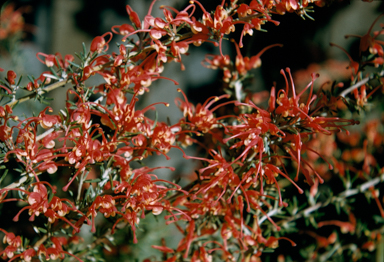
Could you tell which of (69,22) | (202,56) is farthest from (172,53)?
(69,22)

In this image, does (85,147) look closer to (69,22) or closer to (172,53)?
(172,53)

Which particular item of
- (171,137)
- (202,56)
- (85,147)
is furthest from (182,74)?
(85,147)

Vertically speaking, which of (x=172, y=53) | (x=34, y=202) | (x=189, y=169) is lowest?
(x=189, y=169)

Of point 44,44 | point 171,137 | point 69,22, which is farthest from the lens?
point 44,44

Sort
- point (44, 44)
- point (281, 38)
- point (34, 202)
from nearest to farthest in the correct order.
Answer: point (34, 202) < point (281, 38) < point (44, 44)

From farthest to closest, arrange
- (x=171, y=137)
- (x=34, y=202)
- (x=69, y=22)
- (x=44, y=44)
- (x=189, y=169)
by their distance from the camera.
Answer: (x=44, y=44) < (x=69, y=22) < (x=189, y=169) < (x=171, y=137) < (x=34, y=202)

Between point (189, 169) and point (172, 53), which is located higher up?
point (172, 53)

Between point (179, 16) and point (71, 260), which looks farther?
point (71, 260)

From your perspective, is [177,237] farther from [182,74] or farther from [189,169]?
[182,74]

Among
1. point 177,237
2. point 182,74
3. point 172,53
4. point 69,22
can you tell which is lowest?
point 177,237
